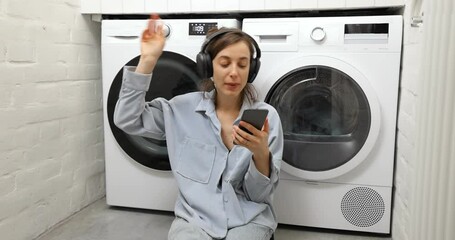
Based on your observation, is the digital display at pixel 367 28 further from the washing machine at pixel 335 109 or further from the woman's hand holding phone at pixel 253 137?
the woman's hand holding phone at pixel 253 137

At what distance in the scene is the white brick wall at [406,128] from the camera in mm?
1308

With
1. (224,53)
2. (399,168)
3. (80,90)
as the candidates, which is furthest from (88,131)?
(399,168)

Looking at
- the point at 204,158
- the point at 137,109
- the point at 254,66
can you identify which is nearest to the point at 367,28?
the point at 254,66

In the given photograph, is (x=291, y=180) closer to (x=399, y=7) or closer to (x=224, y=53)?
(x=224, y=53)

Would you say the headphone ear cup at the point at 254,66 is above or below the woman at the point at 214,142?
above

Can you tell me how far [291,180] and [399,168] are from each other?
0.41 metres

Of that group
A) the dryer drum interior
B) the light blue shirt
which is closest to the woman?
the light blue shirt

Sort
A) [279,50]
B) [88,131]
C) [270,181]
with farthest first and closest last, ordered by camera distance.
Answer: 1. [88,131]
2. [279,50]
3. [270,181]

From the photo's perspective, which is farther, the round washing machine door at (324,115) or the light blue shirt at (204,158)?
the round washing machine door at (324,115)

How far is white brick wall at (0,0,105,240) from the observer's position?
4.77ft

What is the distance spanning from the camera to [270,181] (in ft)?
4.26

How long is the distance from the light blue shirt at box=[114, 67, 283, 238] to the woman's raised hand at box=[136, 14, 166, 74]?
0.10 ft

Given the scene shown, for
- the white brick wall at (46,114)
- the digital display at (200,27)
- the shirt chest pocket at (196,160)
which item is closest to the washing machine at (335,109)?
the digital display at (200,27)

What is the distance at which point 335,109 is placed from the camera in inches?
63.3
